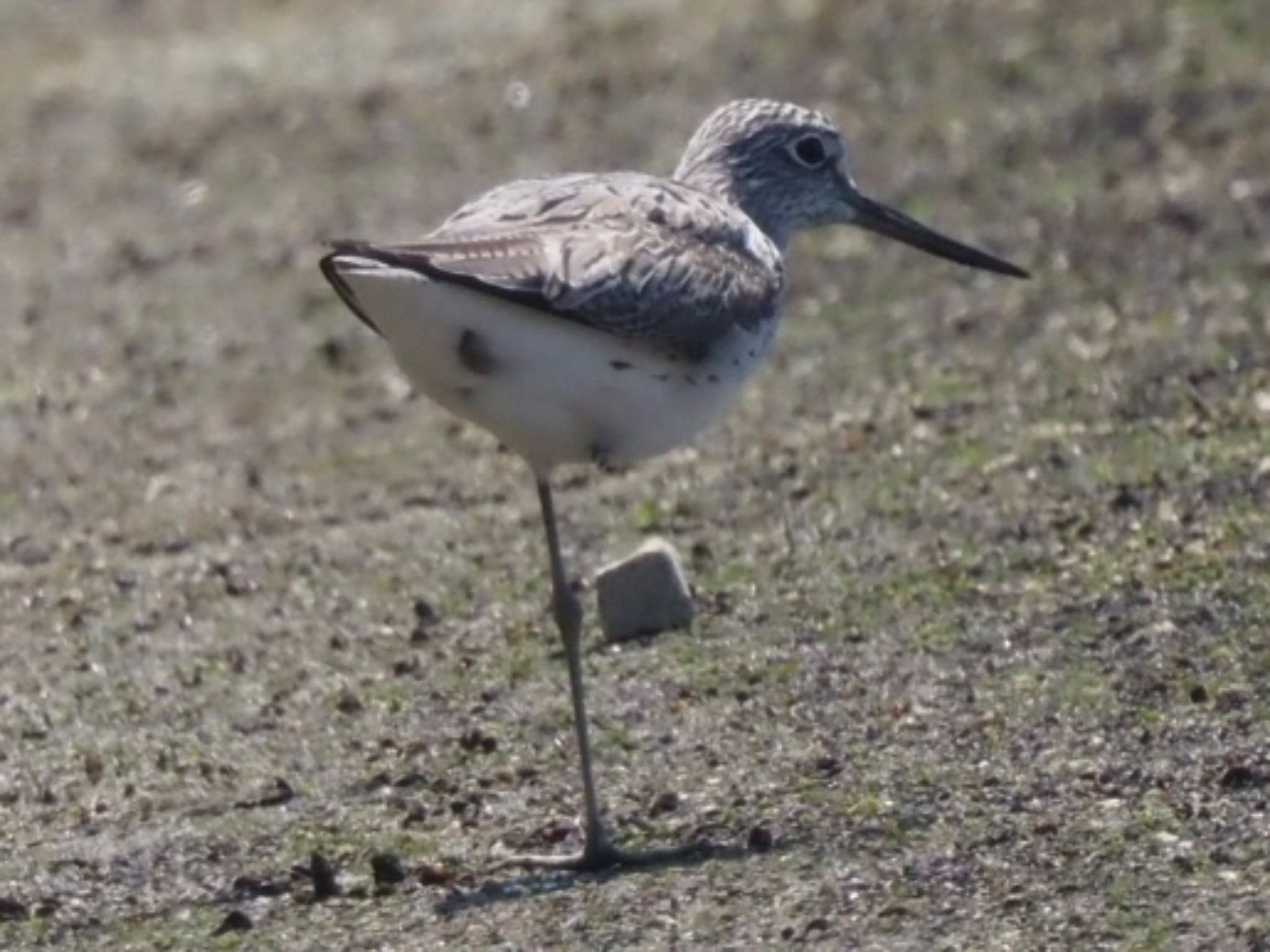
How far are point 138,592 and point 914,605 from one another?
240cm

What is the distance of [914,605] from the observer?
8.58 metres

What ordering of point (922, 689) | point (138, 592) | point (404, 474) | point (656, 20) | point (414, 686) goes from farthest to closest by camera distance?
point (656, 20), point (404, 474), point (138, 592), point (414, 686), point (922, 689)

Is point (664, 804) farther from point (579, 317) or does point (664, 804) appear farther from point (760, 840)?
point (579, 317)

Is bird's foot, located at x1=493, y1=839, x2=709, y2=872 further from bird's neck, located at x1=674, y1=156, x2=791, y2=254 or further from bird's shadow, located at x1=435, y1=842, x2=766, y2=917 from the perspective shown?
bird's neck, located at x1=674, y1=156, x2=791, y2=254

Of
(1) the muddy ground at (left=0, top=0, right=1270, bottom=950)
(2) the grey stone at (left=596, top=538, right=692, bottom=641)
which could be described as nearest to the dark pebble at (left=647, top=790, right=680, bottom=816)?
(1) the muddy ground at (left=0, top=0, right=1270, bottom=950)

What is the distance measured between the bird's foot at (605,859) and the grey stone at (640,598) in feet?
5.13

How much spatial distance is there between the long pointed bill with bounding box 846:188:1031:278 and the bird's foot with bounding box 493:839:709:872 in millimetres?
2551

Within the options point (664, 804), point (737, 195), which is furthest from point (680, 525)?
point (664, 804)

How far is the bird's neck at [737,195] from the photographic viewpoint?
8.60m

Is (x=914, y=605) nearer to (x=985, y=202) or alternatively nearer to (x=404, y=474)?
(x=404, y=474)

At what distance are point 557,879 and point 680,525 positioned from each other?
2.77 metres

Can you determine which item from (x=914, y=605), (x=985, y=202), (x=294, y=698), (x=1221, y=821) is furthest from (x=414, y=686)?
(x=985, y=202)

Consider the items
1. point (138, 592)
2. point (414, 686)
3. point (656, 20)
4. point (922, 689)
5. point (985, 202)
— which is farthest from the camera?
point (656, 20)

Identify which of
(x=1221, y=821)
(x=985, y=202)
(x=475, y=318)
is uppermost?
(x=985, y=202)
